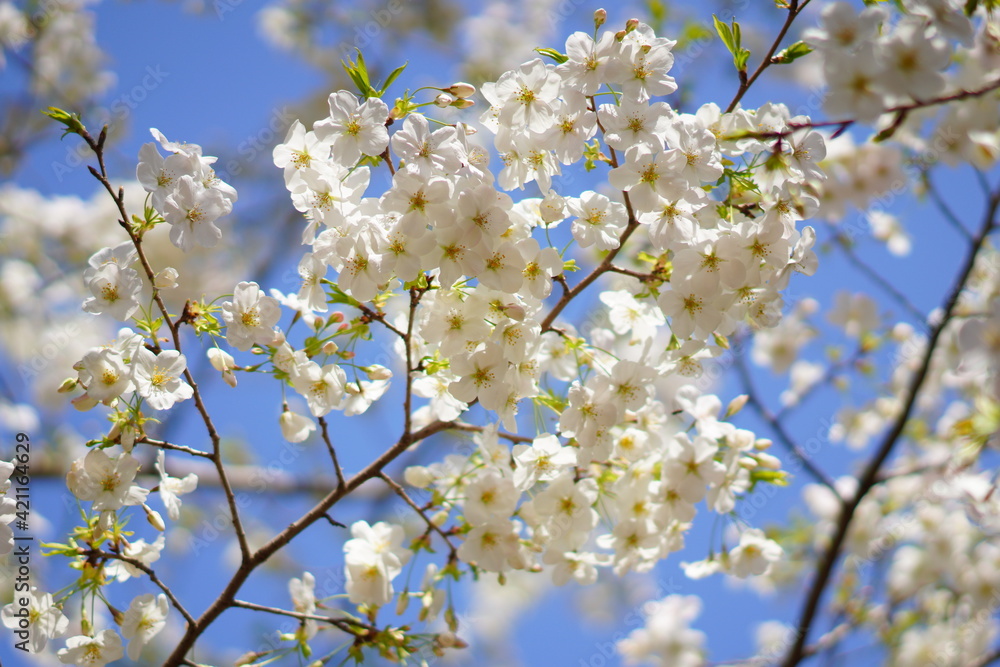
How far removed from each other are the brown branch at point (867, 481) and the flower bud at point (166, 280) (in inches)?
98.5

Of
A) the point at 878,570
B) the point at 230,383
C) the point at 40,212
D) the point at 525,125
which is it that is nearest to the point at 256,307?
the point at 230,383

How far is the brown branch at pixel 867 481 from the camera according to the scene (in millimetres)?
2719

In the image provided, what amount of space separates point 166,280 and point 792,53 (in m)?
1.36

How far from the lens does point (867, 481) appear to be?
279 cm

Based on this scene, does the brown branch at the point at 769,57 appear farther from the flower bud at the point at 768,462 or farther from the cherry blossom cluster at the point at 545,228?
the flower bud at the point at 768,462

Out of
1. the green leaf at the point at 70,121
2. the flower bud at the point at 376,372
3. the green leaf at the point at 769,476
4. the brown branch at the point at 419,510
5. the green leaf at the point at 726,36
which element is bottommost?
the brown branch at the point at 419,510

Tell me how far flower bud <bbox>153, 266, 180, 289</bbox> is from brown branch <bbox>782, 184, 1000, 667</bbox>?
8.21 feet

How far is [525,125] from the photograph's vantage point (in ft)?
4.91

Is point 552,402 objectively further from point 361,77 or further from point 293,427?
point 361,77

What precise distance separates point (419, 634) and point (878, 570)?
3.19 metres

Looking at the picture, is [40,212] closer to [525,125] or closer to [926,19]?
[525,125]

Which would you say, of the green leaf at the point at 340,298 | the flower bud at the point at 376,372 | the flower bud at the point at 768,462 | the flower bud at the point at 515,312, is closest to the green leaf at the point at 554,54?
the flower bud at the point at 515,312

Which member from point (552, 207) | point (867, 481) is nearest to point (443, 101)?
point (552, 207)

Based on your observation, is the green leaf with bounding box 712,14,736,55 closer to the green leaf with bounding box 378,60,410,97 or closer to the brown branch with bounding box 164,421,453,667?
the green leaf with bounding box 378,60,410,97
